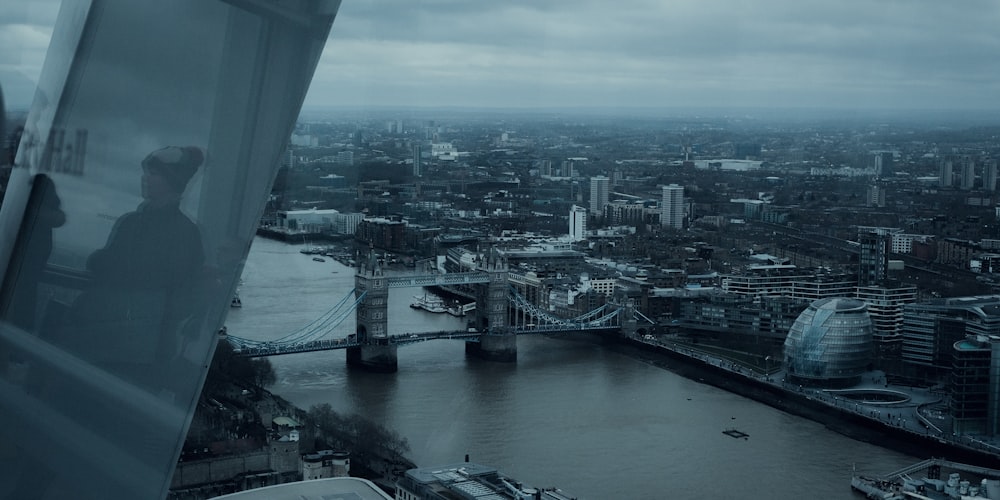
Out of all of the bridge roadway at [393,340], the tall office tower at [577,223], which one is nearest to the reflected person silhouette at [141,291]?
the bridge roadway at [393,340]

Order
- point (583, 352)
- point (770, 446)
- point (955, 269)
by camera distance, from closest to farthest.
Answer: point (770, 446) < point (583, 352) < point (955, 269)

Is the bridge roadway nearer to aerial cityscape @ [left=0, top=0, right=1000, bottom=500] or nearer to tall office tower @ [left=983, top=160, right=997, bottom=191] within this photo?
aerial cityscape @ [left=0, top=0, right=1000, bottom=500]

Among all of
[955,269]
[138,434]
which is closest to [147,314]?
[138,434]

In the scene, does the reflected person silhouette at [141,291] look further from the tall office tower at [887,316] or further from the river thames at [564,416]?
the tall office tower at [887,316]

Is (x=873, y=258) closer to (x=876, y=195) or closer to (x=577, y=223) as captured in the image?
(x=876, y=195)

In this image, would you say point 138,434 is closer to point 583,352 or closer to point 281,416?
point 281,416

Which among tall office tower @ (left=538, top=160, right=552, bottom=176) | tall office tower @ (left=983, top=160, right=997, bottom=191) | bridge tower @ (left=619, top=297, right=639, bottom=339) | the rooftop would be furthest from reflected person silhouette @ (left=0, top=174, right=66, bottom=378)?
tall office tower @ (left=983, top=160, right=997, bottom=191)
